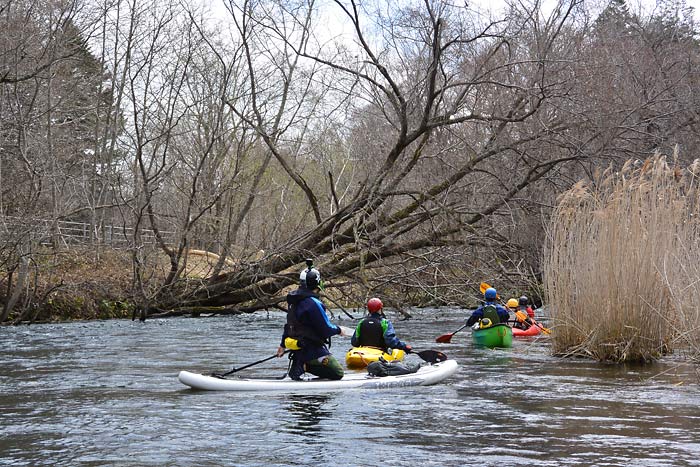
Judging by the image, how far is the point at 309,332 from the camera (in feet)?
32.7

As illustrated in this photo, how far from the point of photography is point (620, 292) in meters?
11.4

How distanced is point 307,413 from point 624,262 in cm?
487

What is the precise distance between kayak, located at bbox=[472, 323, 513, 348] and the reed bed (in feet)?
9.17

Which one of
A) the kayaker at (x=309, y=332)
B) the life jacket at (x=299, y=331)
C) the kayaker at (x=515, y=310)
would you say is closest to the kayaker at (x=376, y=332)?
the kayaker at (x=309, y=332)

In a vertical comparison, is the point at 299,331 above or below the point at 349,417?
above

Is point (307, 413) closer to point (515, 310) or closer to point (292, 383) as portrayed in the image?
point (292, 383)

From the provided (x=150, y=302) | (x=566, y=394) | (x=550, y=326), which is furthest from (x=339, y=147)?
(x=566, y=394)

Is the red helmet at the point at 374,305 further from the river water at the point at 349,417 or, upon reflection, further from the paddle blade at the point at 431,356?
the river water at the point at 349,417

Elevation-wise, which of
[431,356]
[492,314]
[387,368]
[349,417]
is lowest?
[349,417]

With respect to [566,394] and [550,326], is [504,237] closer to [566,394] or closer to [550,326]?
[550,326]

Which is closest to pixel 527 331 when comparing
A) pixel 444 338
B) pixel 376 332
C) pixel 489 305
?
pixel 489 305

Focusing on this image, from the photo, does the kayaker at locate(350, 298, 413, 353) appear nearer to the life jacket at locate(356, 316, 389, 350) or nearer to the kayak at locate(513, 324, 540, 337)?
the life jacket at locate(356, 316, 389, 350)

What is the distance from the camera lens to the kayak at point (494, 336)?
50.6 ft

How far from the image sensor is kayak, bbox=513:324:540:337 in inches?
690
